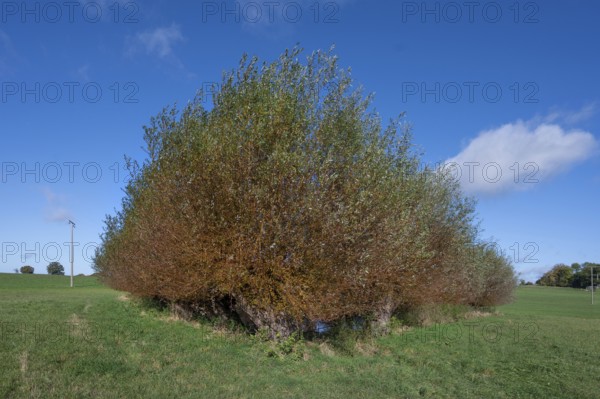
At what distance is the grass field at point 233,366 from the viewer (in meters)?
11.9

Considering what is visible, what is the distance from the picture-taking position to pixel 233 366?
1480cm

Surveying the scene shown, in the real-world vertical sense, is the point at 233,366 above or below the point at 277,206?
below

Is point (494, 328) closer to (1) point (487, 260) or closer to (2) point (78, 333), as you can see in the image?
(1) point (487, 260)

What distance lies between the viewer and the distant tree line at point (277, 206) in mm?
15977

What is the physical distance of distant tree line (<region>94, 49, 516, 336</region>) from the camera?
629 inches

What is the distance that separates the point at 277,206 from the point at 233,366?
5180mm

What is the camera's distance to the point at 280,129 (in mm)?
16422

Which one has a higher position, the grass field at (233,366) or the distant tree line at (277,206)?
the distant tree line at (277,206)

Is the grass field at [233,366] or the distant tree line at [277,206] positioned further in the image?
the distant tree line at [277,206]

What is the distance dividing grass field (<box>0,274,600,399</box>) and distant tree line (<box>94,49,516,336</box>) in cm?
182

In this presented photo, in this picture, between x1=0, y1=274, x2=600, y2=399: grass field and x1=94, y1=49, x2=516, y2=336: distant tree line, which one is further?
x1=94, y1=49, x2=516, y2=336: distant tree line

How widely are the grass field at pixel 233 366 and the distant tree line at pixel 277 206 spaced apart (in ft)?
5.95

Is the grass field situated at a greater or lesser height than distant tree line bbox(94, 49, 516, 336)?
lesser

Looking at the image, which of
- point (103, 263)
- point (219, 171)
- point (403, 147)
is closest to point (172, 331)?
point (219, 171)
